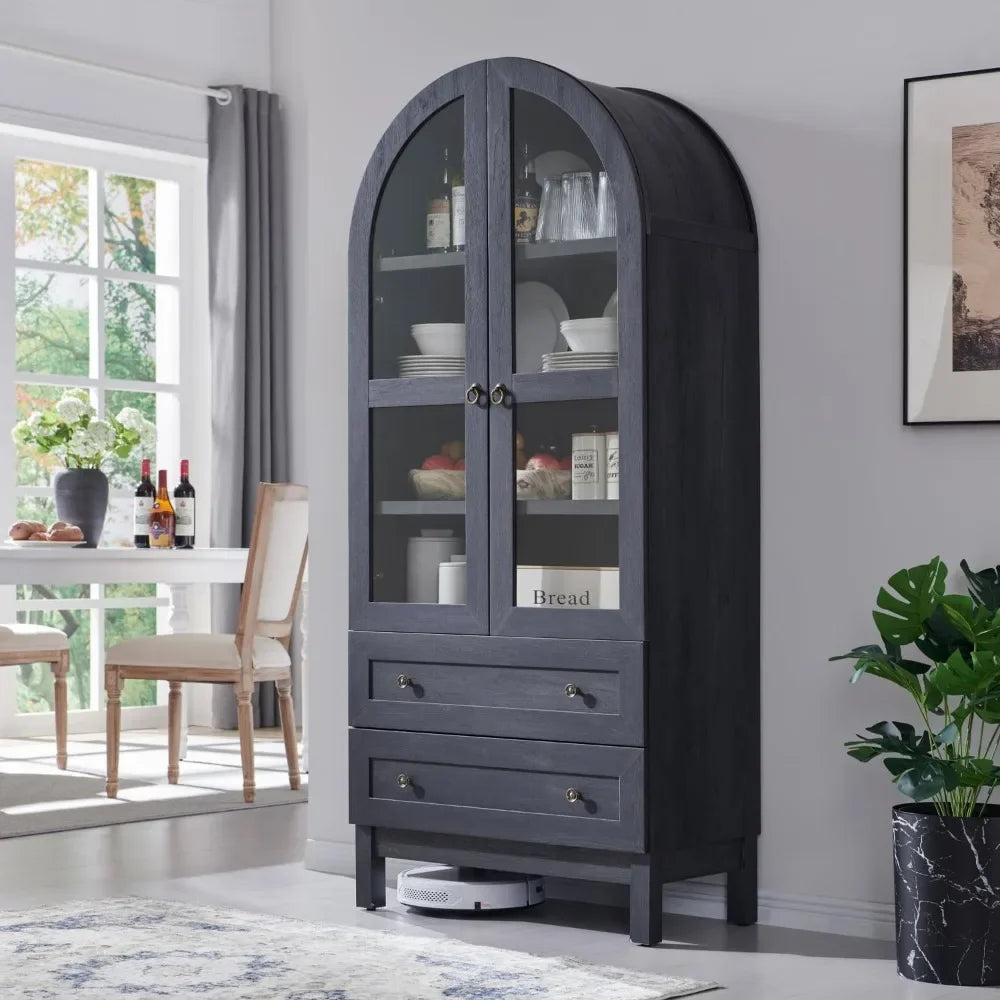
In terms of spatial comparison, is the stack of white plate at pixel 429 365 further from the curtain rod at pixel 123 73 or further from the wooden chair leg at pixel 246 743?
the curtain rod at pixel 123 73

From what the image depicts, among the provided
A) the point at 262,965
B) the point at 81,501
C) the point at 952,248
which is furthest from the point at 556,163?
the point at 81,501

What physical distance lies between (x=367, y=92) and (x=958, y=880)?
7.08 feet

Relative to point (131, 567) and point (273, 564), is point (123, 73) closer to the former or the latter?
point (131, 567)

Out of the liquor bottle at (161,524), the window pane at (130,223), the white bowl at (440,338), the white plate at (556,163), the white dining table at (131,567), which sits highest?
the window pane at (130,223)

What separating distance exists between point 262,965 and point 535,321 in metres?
1.24

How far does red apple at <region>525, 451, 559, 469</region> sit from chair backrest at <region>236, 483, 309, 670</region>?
1850mm

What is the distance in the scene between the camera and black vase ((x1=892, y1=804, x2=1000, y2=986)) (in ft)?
9.48

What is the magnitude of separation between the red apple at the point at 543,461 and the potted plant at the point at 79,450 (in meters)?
2.49

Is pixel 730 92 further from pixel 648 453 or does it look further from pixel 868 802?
pixel 868 802

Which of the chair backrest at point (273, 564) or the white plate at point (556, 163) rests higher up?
the white plate at point (556, 163)

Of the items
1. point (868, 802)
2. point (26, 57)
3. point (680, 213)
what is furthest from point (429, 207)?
point (26, 57)

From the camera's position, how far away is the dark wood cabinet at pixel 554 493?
127 inches

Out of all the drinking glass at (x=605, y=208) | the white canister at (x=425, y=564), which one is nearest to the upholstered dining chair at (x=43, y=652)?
the white canister at (x=425, y=564)

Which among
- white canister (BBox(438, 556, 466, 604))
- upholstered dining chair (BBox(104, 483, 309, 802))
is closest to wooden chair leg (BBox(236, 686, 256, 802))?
upholstered dining chair (BBox(104, 483, 309, 802))
